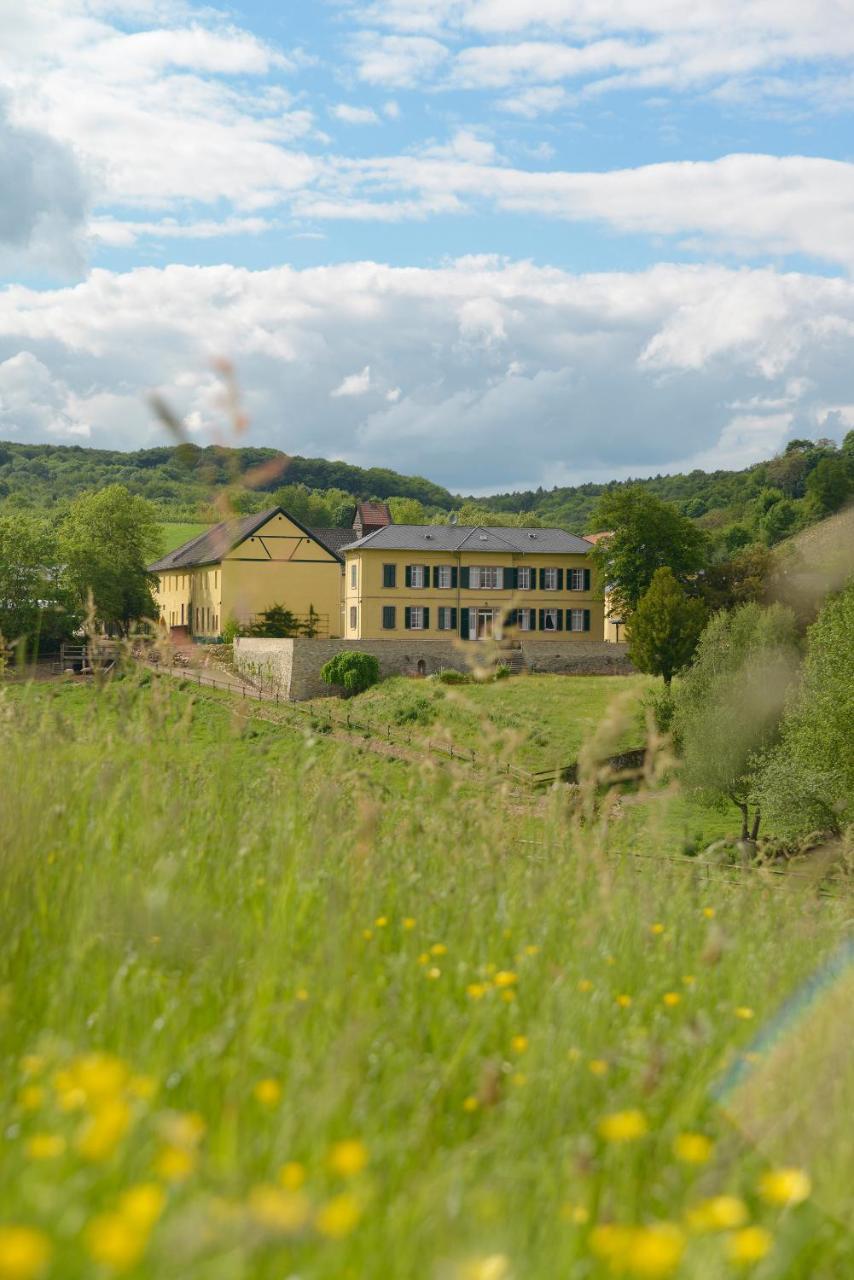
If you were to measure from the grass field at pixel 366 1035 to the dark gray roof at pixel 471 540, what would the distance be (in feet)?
170

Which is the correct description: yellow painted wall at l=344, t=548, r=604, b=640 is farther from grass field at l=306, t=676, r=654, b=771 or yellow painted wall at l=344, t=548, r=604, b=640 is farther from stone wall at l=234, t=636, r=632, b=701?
grass field at l=306, t=676, r=654, b=771

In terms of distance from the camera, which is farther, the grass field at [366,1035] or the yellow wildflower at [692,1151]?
the yellow wildflower at [692,1151]

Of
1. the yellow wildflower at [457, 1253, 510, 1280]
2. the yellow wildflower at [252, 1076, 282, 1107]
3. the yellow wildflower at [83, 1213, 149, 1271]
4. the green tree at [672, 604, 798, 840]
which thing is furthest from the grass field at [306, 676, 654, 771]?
the yellow wildflower at [83, 1213, 149, 1271]

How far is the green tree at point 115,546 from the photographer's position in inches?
2355

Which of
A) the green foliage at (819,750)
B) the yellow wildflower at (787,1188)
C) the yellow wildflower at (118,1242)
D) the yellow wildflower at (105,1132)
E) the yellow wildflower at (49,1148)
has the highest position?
the yellow wildflower at (105,1132)

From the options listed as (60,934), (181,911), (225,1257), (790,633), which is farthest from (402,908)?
(790,633)

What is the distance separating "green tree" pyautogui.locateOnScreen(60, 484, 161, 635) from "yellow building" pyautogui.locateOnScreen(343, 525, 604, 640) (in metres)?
10.8

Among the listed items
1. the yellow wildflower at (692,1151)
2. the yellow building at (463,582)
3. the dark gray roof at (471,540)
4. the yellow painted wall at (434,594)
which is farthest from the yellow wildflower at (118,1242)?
the dark gray roof at (471,540)

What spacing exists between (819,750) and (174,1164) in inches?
1281

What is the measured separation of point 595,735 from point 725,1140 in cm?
170

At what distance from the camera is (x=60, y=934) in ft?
10.7

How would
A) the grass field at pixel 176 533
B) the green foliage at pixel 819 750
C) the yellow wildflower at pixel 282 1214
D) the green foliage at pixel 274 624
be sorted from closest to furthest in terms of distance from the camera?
the yellow wildflower at pixel 282 1214 < the green foliage at pixel 819 750 < the green foliage at pixel 274 624 < the grass field at pixel 176 533

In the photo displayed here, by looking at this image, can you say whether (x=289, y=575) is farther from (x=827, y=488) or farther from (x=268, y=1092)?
(x=268, y=1092)

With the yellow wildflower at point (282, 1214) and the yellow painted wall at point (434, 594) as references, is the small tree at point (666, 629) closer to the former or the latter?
the yellow painted wall at point (434, 594)
